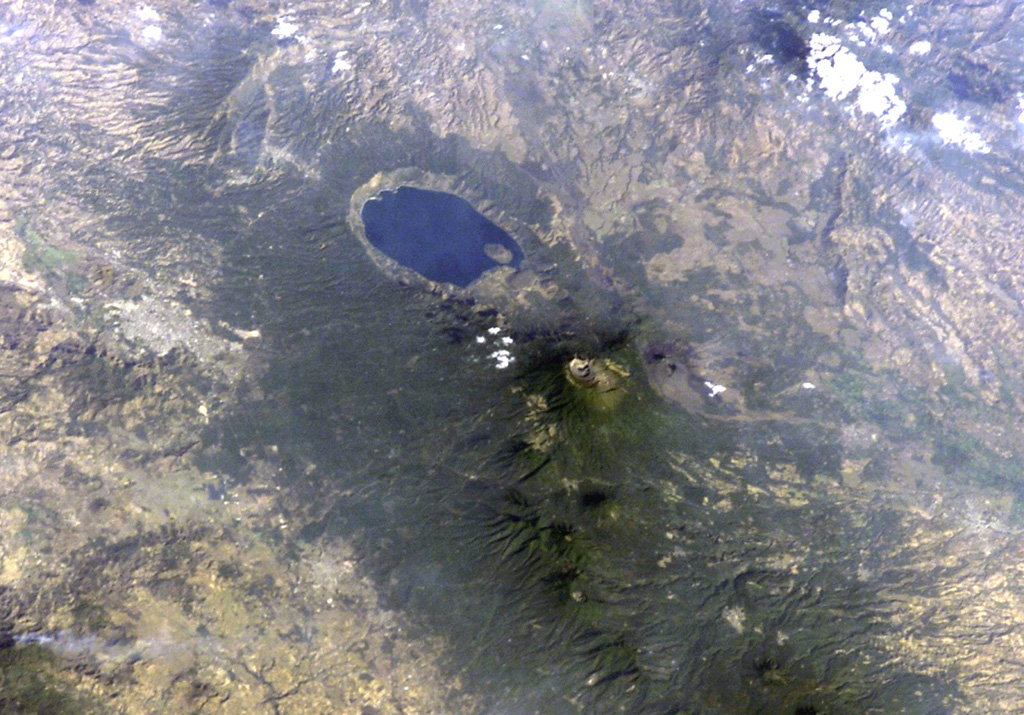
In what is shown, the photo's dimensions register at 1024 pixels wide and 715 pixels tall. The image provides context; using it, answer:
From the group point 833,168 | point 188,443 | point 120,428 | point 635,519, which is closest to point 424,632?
point 635,519

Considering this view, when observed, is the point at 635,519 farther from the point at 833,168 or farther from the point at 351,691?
the point at 833,168

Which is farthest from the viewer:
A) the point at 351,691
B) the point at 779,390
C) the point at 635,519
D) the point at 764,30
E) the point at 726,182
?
the point at 764,30

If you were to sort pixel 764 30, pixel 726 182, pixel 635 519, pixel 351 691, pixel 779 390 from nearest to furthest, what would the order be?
pixel 351 691
pixel 635 519
pixel 779 390
pixel 726 182
pixel 764 30

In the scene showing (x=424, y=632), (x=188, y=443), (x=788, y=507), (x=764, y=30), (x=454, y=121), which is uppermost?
(x=764, y=30)

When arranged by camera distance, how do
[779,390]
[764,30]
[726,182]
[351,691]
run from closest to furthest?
[351,691]
[779,390]
[726,182]
[764,30]

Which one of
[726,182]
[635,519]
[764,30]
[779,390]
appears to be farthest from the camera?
[764,30]

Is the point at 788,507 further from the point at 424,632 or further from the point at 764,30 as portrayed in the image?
the point at 764,30

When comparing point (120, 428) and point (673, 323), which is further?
point (673, 323)

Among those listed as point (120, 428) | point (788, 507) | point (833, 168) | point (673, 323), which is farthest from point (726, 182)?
point (120, 428)

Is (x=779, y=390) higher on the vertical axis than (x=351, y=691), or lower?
higher
